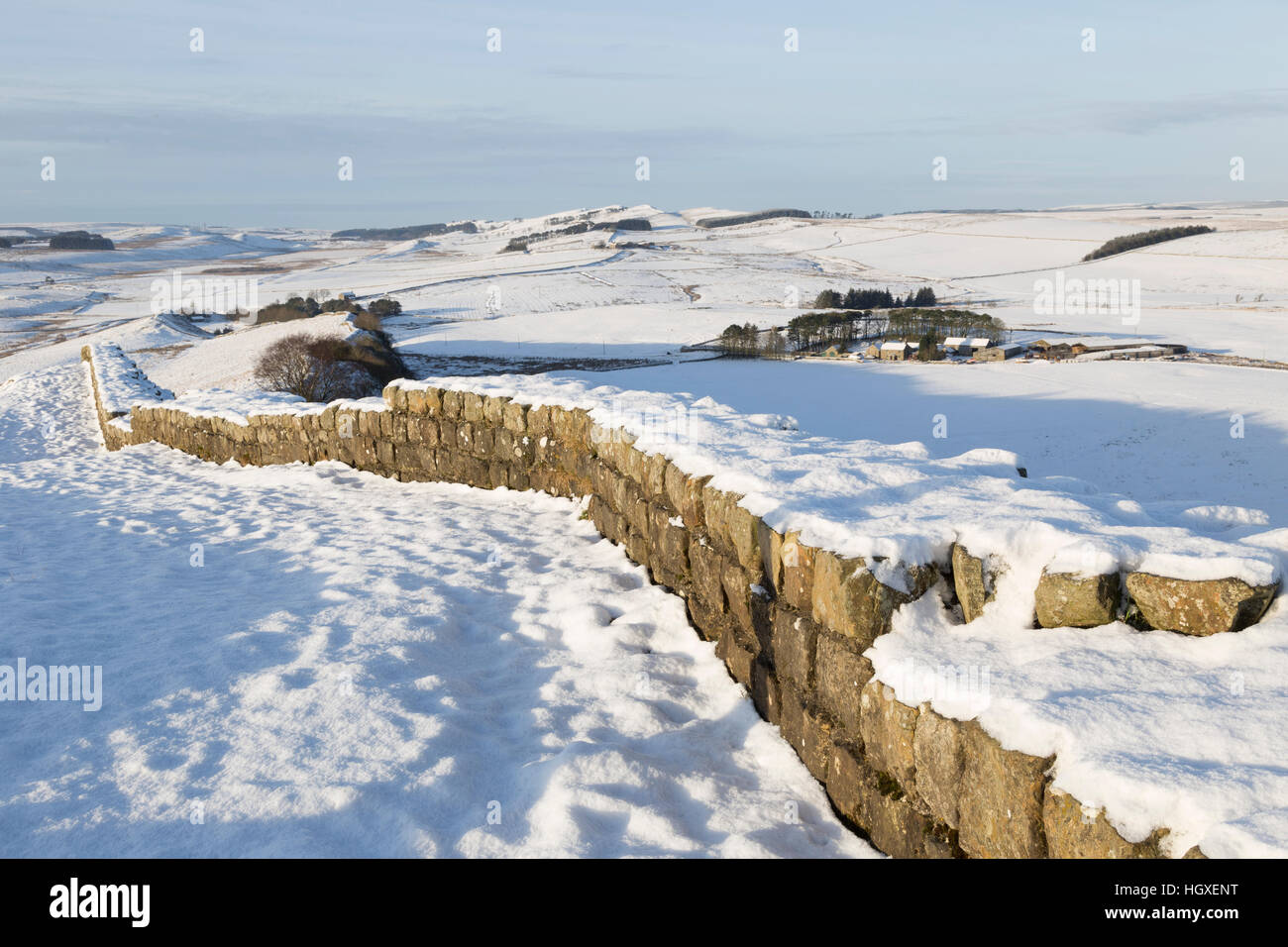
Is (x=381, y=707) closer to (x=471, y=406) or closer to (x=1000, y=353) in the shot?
(x=471, y=406)

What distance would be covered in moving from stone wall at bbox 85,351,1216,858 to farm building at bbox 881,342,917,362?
44635 mm

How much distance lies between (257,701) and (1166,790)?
4025 millimetres

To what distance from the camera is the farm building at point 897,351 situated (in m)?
49.6

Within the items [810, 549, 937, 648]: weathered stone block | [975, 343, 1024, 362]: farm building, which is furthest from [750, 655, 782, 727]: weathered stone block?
[975, 343, 1024, 362]: farm building

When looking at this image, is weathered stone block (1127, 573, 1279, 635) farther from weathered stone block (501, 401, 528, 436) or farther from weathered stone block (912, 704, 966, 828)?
weathered stone block (501, 401, 528, 436)

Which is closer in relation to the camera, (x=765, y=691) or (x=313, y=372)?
(x=765, y=691)

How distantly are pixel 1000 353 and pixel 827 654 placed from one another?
48.1 metres

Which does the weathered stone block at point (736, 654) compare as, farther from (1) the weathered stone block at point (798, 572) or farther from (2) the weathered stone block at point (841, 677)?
(2) the weathered stone block at point (841, 677)

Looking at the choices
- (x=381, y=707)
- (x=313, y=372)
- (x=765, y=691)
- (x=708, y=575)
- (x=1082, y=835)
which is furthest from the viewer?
(x=313, y=372)

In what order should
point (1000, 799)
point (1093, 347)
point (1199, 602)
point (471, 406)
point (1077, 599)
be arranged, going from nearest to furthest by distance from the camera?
point (1000, 799) < point (1199, 602) < point (1077, 599) < point (471, 406) < point (1093, 347)

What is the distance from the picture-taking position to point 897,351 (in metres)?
50.2

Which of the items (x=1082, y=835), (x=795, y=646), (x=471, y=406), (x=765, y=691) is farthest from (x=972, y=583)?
(x=471, y=406)

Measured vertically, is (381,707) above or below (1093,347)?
below
